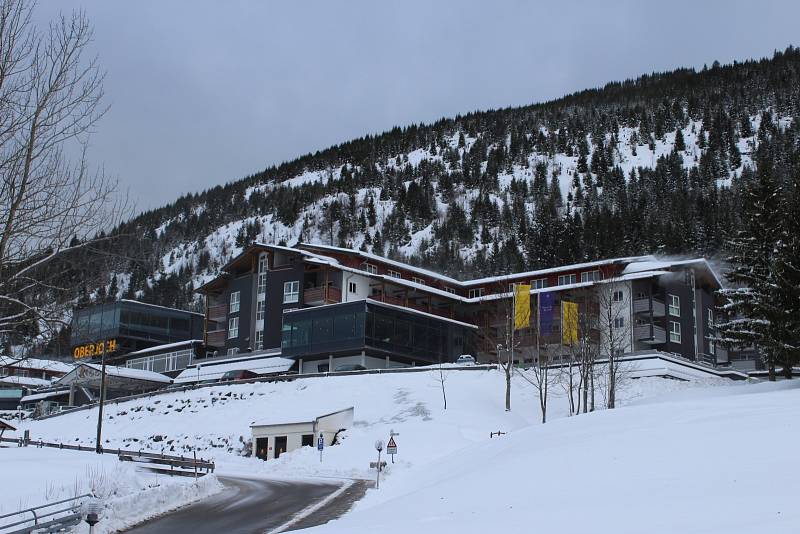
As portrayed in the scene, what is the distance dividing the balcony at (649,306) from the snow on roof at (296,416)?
31238 millimetres

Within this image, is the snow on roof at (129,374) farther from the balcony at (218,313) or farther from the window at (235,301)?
the window at (235,301)

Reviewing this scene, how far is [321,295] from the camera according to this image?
3123 inches

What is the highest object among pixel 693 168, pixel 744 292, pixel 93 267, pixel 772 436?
pixel 693 168

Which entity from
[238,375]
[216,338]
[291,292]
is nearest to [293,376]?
[238,375]

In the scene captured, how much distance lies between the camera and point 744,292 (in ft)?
157

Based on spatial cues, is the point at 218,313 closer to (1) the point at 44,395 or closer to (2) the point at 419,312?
(1) the point at 44,395

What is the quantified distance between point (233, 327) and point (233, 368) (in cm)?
833

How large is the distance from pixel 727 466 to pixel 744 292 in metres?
34.6

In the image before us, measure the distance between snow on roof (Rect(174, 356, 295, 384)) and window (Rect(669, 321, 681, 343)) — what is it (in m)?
34.8

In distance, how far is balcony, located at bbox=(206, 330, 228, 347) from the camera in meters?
88.8

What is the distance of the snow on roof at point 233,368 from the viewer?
251 feet

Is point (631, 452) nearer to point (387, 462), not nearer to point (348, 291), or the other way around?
point (387, 462)

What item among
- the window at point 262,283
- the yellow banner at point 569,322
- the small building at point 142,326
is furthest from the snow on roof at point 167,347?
the yellow banner at point 569,322

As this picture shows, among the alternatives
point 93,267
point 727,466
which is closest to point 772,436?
point 727,466
